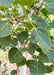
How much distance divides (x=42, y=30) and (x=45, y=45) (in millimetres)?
56

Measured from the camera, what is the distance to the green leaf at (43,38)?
0.29 meters

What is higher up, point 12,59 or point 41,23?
point 41,23

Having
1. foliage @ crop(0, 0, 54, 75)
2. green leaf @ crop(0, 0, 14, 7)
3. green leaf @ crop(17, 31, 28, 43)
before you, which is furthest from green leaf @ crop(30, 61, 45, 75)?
green leaf @ crop(0, 0, 14, 7)

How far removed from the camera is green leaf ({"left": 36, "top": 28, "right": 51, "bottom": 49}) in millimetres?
289

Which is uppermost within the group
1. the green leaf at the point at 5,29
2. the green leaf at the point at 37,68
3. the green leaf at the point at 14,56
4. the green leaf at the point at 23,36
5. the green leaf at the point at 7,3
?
the green leaf at the point at 7,3

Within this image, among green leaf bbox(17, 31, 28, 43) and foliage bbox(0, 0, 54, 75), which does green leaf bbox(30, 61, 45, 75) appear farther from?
green leaf bbox(17, 31, 28, 43)

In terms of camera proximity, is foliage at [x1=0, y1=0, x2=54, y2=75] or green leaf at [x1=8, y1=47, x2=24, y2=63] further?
green leaf at [x1=8, y1=47, x2=24, y2=63]

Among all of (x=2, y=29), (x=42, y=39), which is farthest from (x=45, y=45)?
(x=2, y=29)

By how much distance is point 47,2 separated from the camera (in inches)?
13.7

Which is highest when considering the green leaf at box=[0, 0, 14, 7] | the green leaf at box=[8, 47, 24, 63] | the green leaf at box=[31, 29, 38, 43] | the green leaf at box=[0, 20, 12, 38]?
the green leaf at box=[0, 0, 14, 7]

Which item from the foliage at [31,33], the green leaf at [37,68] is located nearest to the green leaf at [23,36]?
the foliage at [31,33]

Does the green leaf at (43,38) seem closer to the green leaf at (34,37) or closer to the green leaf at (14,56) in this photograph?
the green leaf at (34,37)

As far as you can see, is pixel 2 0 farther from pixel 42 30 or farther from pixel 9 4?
pixel 42 30

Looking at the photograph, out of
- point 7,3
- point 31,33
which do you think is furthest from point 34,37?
point 7,3
